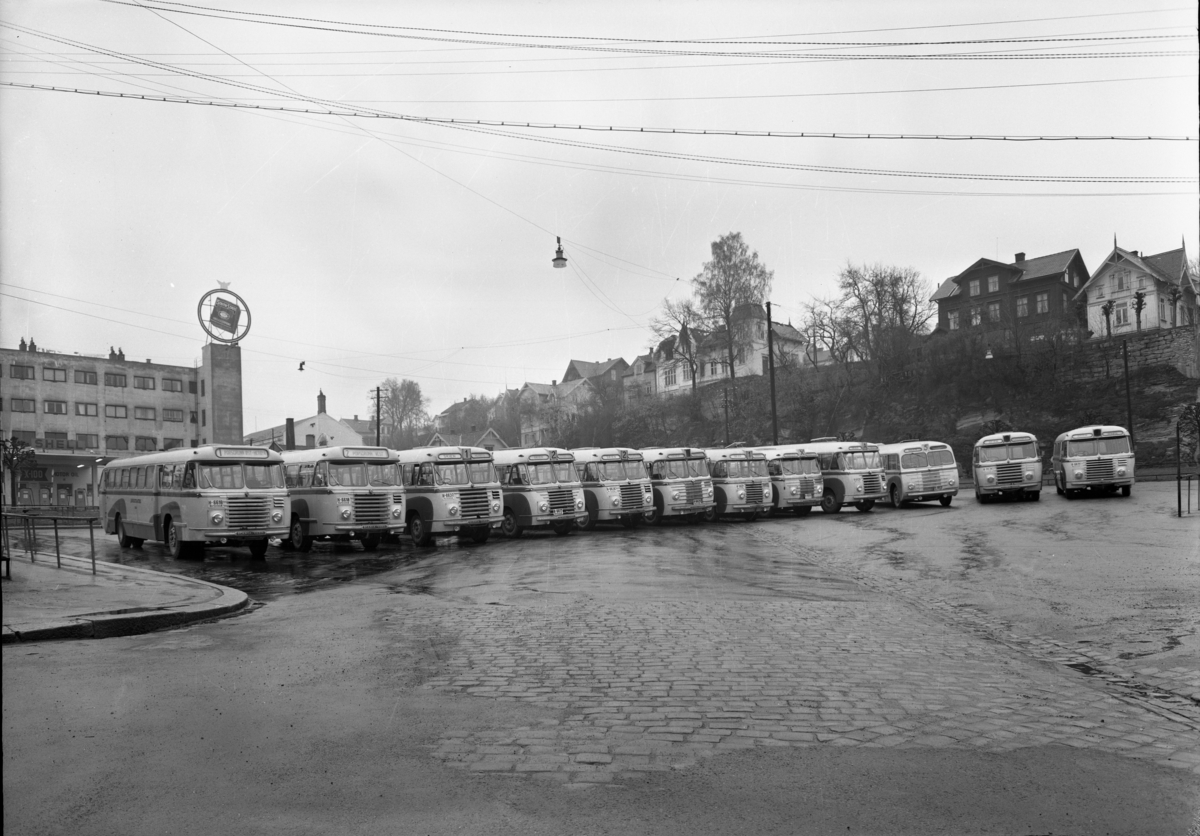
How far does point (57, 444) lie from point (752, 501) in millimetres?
61117

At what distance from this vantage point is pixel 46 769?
17.9 ft

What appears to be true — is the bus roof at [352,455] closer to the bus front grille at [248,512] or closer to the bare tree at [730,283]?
the bus front grille at [248,512]

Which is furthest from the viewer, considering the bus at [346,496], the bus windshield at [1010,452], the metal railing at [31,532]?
the bus windshield at [1010,452]

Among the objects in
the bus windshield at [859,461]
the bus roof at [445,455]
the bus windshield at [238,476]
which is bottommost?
the bus windshield at [859,461]

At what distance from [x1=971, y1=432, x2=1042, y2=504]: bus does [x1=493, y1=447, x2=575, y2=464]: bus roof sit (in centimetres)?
1511

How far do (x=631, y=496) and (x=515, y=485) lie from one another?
Answer: 14.0 feet

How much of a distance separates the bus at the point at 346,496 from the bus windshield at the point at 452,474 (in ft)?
4.77

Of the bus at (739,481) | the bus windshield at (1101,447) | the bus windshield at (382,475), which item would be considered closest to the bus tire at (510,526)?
the bus windshield at (382,475)

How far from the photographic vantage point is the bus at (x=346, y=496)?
24.5 m

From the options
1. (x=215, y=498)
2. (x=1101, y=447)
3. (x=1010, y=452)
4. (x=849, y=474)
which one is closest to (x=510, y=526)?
(x=215, y=498)

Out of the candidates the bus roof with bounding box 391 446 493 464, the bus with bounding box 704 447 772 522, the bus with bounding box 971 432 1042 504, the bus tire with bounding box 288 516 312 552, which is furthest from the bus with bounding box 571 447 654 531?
the bus with bounding box 971 432 1042 504

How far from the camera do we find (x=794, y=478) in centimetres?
3556

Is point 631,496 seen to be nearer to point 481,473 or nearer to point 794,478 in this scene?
→ point 481,473

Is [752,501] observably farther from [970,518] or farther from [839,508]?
[970,518]
